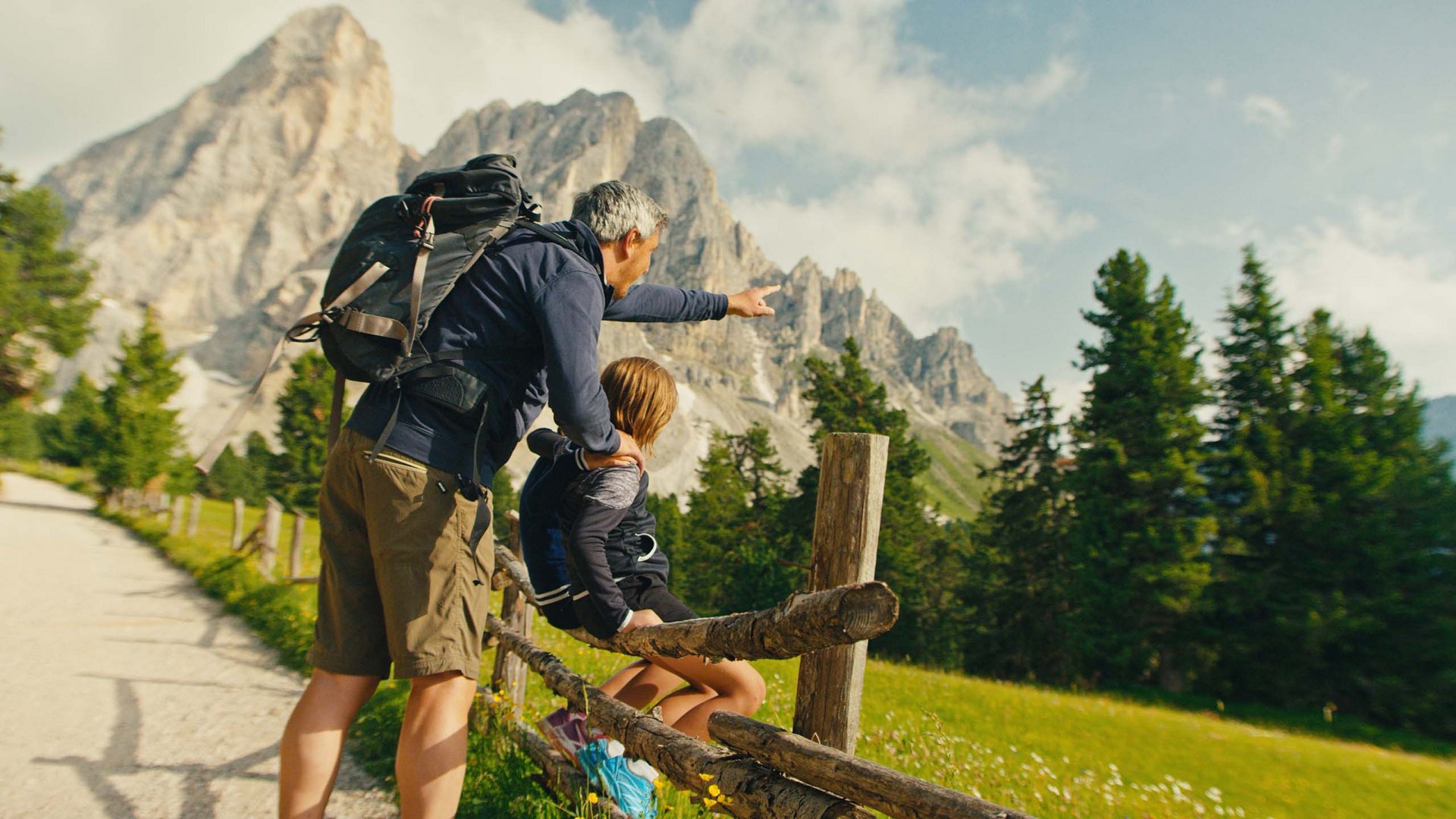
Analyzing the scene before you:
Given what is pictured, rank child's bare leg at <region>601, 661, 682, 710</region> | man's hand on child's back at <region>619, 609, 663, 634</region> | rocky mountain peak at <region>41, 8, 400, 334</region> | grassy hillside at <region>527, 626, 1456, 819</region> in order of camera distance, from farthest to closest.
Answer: rocky mountain peak at <region>41, 8, 400, 334</region> < grassy hillside at <region>527, 626, 1456, 819</region> < child's bare leg at <region>601, 661, 682, 710</region> < man's hand on child's back at <region>619, 609, 663, 634</region>

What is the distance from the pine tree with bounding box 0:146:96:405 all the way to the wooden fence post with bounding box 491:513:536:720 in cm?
3459

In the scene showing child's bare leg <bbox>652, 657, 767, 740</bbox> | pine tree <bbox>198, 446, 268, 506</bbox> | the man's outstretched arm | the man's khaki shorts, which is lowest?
pine tree <bbox>198, 446, 268, 506</bbox>

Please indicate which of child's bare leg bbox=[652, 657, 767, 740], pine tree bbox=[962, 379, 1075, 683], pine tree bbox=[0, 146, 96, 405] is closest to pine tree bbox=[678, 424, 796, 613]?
pine tree bbox=[962, 379, 1075, 683]

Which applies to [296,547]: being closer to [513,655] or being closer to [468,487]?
[513,655]

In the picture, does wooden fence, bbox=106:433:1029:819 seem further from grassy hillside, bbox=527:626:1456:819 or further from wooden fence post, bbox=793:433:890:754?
grassy hillside, bbox=527:626:1456:819

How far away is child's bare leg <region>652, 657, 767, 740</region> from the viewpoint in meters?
3.17

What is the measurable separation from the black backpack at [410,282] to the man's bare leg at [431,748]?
0.64 meters

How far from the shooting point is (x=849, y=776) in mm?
2176

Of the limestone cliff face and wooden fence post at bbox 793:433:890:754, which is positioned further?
the limestone cliff face

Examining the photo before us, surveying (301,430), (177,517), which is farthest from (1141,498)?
(301,430)

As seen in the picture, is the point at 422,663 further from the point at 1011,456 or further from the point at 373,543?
the point at 1011,456

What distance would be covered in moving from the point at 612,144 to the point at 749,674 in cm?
20837

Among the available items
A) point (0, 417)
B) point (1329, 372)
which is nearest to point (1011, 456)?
point (1329, 372)

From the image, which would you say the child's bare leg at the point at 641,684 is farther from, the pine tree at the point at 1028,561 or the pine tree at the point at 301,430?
the pine tree at the point at 301,430
